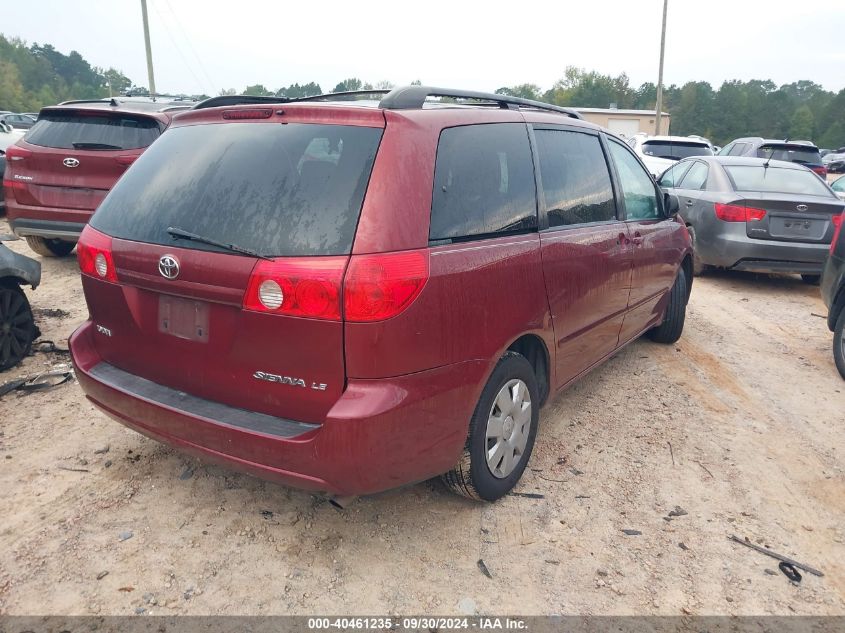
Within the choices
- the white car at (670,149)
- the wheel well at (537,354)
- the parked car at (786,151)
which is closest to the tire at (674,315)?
the wheel well at (537,354)

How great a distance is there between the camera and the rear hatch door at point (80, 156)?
21.9 feet

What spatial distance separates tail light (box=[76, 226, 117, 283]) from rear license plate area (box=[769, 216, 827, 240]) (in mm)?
7290

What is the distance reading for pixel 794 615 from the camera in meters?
2.48

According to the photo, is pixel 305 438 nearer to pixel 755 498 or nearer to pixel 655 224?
pixel 755 498

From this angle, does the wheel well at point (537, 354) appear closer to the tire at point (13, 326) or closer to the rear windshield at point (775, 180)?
the tire at point (13, 326)

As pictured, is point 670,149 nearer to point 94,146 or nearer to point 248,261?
point 94,146

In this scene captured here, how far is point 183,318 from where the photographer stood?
8.41 ft

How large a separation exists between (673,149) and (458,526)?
15055mm

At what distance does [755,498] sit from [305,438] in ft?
7.77

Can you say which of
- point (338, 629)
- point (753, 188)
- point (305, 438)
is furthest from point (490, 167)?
point (753, 188)

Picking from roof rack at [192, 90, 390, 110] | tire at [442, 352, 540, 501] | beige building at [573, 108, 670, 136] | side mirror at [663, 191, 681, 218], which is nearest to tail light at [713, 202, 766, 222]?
side mirror at [663, 191, 681, 218]

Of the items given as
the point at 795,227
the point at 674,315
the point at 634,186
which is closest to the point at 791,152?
the point at 795,227

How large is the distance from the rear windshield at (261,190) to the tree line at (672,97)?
265 ft

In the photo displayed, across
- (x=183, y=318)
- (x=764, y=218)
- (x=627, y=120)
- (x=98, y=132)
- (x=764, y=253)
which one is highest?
(x=627, y=120)
